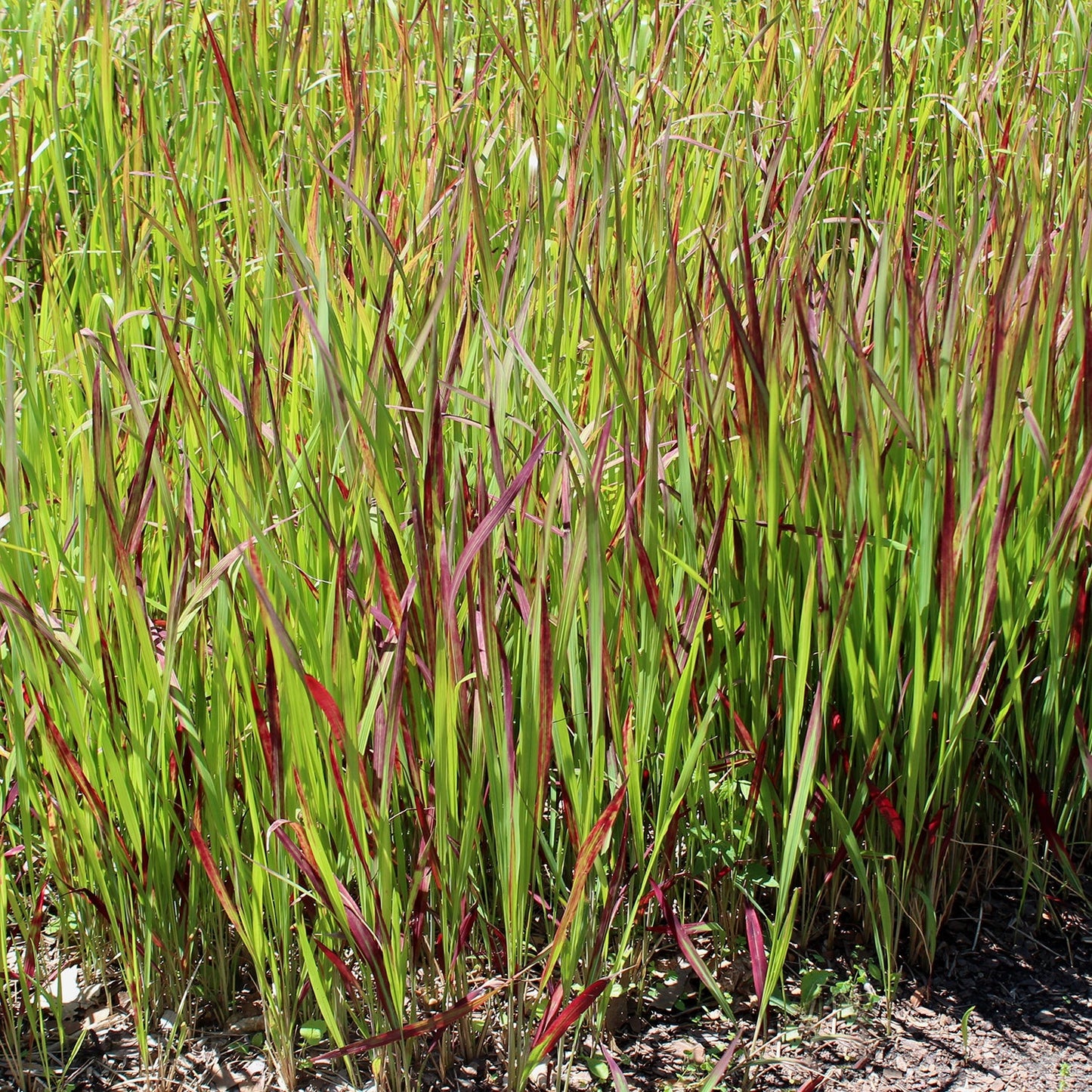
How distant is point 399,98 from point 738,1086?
169 cm

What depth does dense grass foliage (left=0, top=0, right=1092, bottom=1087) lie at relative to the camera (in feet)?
3.14

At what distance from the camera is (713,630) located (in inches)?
44.0

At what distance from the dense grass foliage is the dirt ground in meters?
0.04

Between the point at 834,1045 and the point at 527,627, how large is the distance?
51cm

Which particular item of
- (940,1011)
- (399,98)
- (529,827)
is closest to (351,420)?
(529,827)

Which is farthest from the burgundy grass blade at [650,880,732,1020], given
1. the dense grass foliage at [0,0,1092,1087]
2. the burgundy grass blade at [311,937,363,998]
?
the burgundy grass blade at [311,937,363,998]

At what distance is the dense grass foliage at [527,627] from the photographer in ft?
3.14

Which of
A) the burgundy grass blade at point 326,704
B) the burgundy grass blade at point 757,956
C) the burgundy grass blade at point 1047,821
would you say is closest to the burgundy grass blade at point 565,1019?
the burgundy grass blade at point 757,956

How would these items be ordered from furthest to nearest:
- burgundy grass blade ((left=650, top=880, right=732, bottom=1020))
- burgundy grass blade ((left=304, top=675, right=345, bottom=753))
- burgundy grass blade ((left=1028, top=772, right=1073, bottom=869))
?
burgundy grass blade ((left=1028, top=772, right=1073, bottom=869))
burgundy grass blade ((left=650, top=880, right=732, bottom=1020))
burgundy grass blade ((left=304, top=675, right=345, bottom=753))

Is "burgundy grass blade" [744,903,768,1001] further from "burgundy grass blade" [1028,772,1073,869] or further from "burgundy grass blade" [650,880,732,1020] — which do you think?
"burgundy grass blade" [1028,772,1073,869]

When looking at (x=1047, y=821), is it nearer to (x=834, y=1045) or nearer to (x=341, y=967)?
(x=834, y=1045)

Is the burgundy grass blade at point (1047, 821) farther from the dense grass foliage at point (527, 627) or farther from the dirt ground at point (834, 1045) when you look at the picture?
the dirt ground at point (834, 1045)

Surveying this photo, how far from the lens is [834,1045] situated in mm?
1085

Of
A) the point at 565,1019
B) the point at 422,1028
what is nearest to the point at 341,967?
the point at 422,1028
